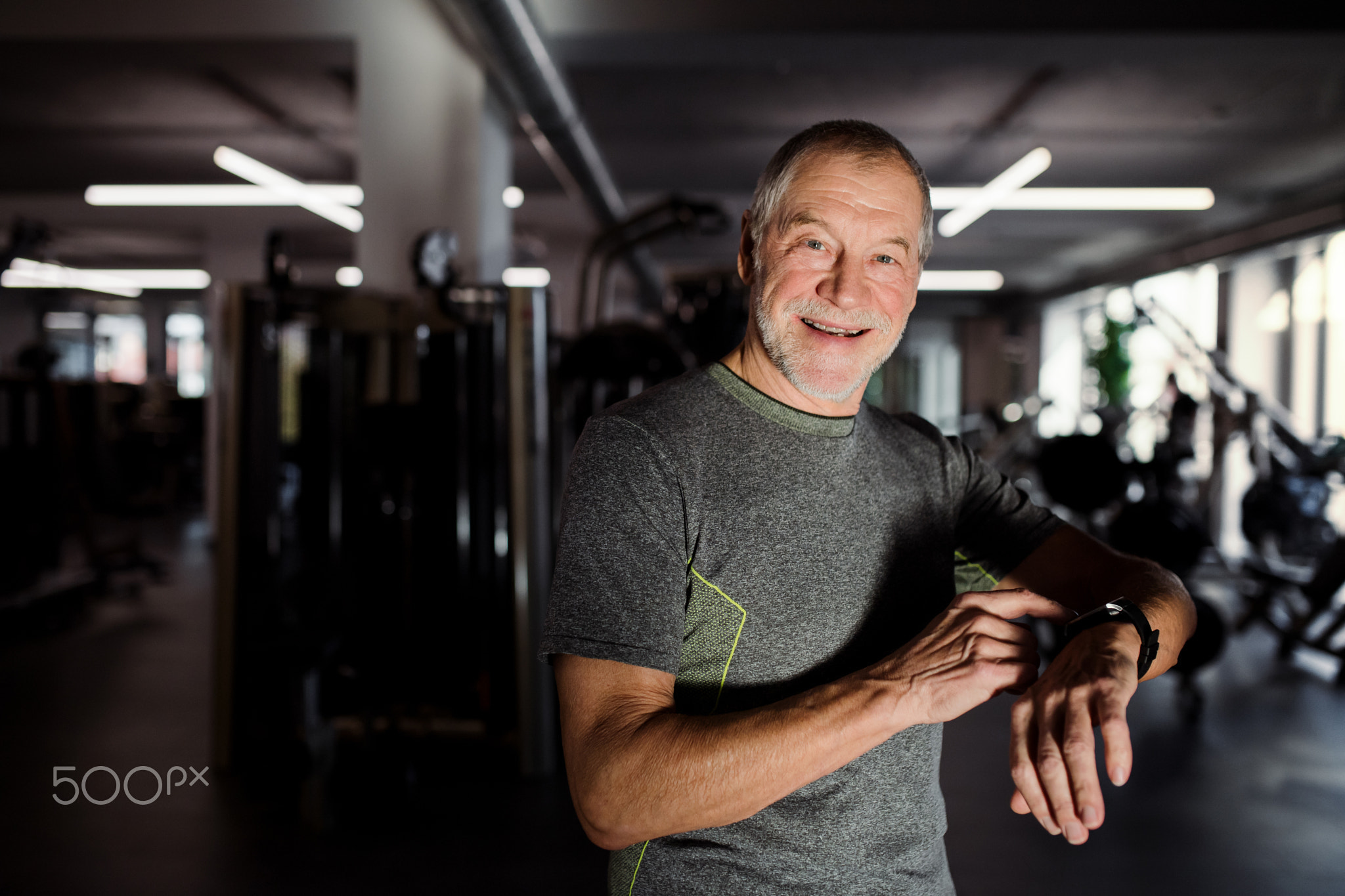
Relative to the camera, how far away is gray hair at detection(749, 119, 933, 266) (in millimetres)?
1035

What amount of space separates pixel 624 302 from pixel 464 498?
11007 mm

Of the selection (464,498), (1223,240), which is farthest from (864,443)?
(1223,240)

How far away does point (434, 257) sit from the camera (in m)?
3.05

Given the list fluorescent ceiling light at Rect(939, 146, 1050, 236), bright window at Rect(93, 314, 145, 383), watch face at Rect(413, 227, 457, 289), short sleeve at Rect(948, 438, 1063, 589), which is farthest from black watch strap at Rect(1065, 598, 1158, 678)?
bright window at Rect(93, 314, 145, 383)

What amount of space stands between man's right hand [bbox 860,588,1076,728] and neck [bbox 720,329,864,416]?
31cm

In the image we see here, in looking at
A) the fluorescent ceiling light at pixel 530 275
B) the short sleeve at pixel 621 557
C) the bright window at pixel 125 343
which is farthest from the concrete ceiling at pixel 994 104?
the bright window at pixel 125 343

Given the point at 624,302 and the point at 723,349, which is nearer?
the point at 723,349

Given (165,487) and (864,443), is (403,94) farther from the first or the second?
(165,487)

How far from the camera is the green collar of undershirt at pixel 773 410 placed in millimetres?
1072

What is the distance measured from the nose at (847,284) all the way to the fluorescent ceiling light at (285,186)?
4.77 meters

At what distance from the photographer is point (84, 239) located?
407 inches

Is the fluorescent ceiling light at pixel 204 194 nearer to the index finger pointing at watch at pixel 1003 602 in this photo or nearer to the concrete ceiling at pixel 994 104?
the concrete ceiling at pixel 994 104

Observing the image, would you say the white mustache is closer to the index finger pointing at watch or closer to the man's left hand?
the index finger pointing at watch
